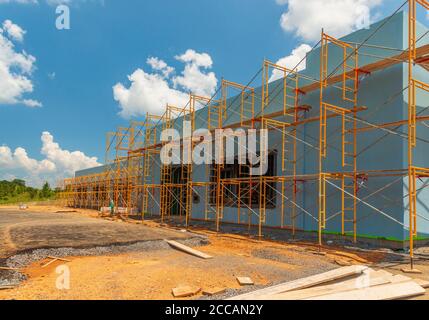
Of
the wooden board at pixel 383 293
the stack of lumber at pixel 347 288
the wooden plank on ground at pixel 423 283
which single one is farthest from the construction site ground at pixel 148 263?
the wooden plank on ground at pixel 423 283

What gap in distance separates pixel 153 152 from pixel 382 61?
15411 millimetres

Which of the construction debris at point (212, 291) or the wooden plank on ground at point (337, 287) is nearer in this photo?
the wooden plank on ground at point (337, 287)

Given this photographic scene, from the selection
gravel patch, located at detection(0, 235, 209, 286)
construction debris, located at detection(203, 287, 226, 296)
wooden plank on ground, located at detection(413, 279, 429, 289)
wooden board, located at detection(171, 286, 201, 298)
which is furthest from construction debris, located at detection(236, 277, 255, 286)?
gravel patch, located at detection(0, 235, 209, 286)

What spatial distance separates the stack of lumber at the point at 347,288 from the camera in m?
4.93

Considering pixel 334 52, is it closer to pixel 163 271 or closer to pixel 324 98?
pixel 324 98

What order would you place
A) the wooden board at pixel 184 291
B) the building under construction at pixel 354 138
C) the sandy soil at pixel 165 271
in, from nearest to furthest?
the wooden board at pixel 184 291 < the sandy soil at pixel 165 271 < the building under construction at pixel 354 138

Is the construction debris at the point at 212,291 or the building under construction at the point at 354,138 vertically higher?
the building under construction at the point at 354,138

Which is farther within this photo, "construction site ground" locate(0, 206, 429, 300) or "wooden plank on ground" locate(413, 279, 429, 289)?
"wooden plank on ground" locate(413, 279, 429, 289)

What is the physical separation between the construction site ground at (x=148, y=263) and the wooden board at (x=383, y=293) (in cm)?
21

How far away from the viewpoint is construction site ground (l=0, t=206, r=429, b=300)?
5.74 m

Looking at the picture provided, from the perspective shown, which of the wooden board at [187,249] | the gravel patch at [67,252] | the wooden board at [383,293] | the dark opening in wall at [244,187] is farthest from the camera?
the dark opening in wall at [244,187]

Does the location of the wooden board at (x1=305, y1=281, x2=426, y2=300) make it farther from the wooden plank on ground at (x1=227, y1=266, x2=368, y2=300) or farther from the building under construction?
the building under construction

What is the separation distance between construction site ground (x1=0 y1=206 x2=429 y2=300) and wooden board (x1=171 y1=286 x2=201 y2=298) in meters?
0.10

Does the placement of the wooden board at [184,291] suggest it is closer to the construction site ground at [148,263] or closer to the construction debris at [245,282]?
the construction site ground at [148,263]
